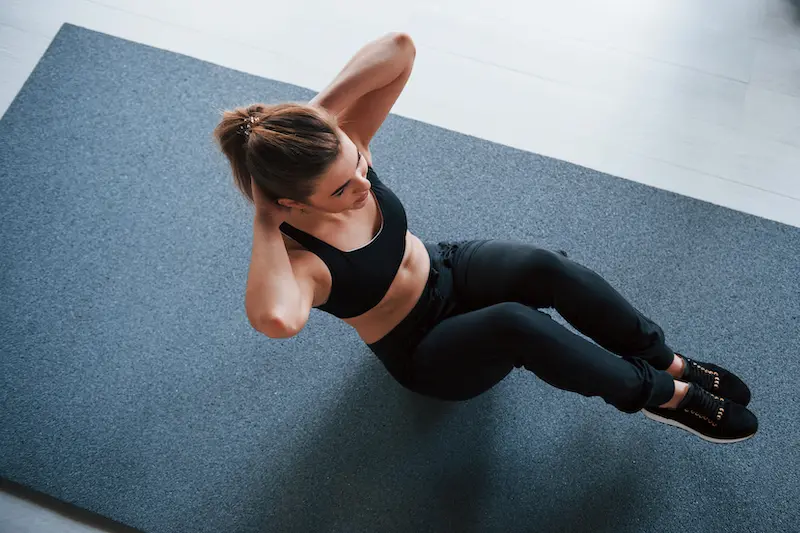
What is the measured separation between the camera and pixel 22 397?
77.4 inches

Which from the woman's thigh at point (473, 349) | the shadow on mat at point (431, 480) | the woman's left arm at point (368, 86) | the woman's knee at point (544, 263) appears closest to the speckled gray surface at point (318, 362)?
the shadow on mat at point (431, 480)

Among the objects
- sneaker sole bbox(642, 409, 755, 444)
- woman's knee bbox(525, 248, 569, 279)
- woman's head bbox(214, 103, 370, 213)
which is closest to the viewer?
woman's head bbox(214, 103, 370, 213)

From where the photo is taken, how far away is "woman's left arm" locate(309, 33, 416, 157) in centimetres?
155

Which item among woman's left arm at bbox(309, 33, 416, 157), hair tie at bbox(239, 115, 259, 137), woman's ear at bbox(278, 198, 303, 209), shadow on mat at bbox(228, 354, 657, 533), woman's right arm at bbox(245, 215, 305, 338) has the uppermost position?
hair tie at bbox(239, 115, 259, 137)

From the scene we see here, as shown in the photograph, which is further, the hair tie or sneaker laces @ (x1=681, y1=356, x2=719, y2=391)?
sneaker laces @ (x1=681, y1=356, x2=719, y2=391)

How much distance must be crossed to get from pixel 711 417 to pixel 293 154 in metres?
1.12

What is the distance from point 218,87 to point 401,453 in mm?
1350

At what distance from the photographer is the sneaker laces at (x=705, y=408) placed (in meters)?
1.65

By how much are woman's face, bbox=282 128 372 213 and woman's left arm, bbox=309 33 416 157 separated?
0.69 feet

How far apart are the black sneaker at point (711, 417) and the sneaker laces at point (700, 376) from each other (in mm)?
31

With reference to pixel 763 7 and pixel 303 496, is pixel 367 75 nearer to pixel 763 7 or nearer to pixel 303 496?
pixel 303 496

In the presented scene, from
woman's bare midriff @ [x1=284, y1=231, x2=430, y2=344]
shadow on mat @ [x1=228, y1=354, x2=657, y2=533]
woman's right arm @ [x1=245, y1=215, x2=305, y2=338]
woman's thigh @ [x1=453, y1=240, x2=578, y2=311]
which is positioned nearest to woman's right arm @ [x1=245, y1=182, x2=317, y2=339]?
woman's right arm @ [x1=245, y1=215, x2=305, y2=338]

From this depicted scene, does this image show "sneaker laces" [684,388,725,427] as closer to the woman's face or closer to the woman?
the woman

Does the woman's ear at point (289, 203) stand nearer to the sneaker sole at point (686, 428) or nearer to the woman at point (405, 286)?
the woman at point (405, 286)
